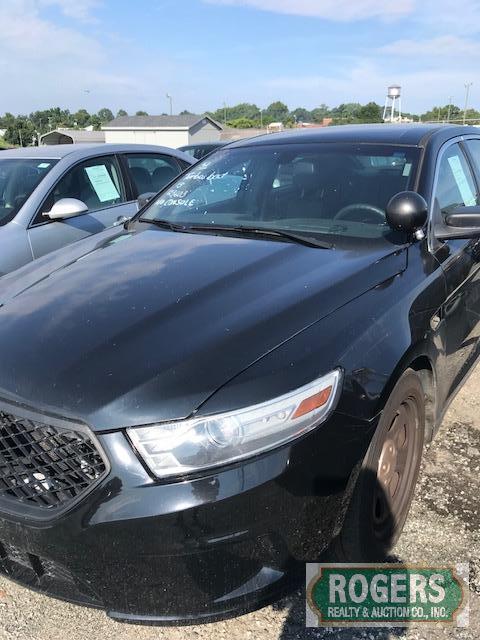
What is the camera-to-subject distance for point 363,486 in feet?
6.29

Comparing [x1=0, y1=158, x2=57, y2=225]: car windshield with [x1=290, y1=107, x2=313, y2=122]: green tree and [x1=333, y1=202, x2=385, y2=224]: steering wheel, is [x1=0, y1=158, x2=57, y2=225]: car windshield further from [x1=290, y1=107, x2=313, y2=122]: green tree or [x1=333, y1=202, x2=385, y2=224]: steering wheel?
[x1=290, y1=107, x2=313, y2=122]: green tree

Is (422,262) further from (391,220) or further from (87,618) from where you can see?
(87,618)

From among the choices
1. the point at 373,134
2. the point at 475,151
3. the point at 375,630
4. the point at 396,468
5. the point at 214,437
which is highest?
the point at 373,134

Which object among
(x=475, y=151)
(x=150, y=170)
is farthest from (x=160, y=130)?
(x=475, y=151)

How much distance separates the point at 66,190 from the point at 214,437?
3674 mm

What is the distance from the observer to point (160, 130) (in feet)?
159

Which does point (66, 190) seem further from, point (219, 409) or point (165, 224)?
point (219, 409)

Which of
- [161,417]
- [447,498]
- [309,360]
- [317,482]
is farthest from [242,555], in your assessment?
[447,498]

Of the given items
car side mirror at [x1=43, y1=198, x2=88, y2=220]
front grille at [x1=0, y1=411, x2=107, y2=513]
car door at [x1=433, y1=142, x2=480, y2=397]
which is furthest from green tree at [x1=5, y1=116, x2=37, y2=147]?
front grille at [x1=0, y1=411, x2=107, y2=513]

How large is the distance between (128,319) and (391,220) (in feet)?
3.99

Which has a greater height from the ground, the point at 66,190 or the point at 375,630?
the point at 66,190

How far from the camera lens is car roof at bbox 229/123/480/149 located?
9.94 feet

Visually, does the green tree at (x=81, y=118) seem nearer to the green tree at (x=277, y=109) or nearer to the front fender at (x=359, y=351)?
the green tree at (x=277, y=109)

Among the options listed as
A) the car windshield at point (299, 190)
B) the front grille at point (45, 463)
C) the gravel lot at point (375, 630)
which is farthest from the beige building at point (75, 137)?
the front grille at point (45, 463)
